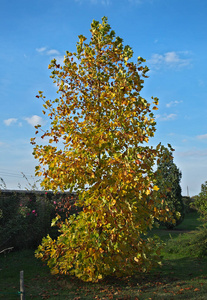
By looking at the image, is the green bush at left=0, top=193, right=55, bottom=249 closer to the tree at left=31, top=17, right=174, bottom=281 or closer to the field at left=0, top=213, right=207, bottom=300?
the field at left=0, top=213, right=207, bottom=300

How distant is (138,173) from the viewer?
6.06 metres

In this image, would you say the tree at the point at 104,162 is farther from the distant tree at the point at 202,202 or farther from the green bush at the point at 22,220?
the distant tree at the point at 202,202

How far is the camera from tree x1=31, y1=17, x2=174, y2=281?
6.22 m

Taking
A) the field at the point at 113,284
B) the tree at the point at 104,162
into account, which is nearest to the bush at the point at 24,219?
the field at the point at 113,284

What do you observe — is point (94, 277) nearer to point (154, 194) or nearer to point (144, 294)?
point (144, 294)

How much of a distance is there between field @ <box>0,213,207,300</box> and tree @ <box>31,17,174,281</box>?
0.38 m

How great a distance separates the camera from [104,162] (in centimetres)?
649

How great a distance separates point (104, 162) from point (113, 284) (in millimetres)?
2947

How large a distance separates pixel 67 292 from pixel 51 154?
3057 mm

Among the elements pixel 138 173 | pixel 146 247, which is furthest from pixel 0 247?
pixel 138 173

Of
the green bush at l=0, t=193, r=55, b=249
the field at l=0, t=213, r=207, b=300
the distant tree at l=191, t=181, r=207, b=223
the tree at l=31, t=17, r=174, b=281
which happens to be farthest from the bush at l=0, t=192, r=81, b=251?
the distant tree at l=191, t=181, r=207, b=223

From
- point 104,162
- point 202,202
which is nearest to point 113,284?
point 104,162

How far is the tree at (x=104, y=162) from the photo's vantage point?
6.22 meters

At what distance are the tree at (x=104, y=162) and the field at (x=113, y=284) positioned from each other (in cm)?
38
